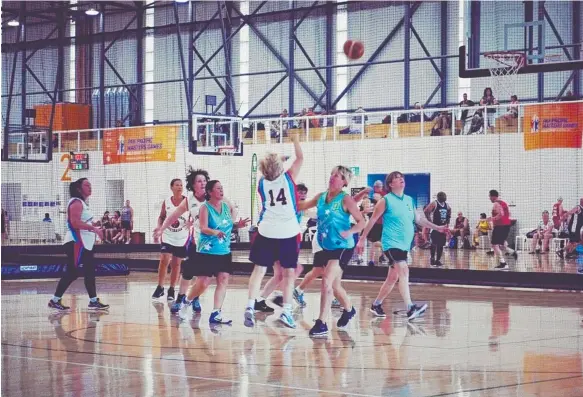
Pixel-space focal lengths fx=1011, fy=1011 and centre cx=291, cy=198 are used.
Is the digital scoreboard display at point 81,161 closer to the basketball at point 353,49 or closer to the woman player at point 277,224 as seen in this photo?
the basketball at point 353,49

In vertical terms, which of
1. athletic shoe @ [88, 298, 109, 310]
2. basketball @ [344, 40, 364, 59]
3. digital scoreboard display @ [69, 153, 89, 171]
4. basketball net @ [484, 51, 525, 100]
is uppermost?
basketball net @ [484, 51, 525, 100]

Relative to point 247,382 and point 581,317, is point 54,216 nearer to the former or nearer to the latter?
point 581,317

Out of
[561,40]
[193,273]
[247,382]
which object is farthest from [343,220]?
[561,40]

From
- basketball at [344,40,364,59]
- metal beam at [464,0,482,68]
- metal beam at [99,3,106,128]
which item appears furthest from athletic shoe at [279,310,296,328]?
metal beam at [99,3,106,128]

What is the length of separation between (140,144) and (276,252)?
22.6 meters

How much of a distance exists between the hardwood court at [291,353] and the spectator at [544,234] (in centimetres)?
1405

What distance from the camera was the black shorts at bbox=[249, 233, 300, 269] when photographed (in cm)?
1100

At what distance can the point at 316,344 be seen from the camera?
984 cm

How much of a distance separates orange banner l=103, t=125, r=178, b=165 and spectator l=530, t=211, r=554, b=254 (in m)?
11.2

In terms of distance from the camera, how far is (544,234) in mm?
28812

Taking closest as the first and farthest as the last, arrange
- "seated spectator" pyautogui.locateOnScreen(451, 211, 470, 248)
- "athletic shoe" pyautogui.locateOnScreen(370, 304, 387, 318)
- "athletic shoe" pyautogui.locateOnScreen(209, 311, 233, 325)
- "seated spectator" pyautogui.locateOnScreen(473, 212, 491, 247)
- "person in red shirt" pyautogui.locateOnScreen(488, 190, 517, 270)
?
1. "athletic shoe" pyautogui.locateOnScreen(209, 311, 233, 325)
2. "athletic shoe" pyautogui.locateOnScreen(370, 304, 387, 318)
3. "person in red shirt" pyautogui.locateOnScreen(488, 190, 517, 270)
4. "seated spectator" pyautogui.locateOnScreen(473, 212, 491, 247)
5. "seated spectator" pyautogui.locateOnScreen(451, 211, 470, 248)

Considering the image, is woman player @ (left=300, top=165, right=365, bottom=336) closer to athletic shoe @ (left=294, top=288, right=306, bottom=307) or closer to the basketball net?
athletic shoe @ (left=294, top=288, right=306, bottom=307)

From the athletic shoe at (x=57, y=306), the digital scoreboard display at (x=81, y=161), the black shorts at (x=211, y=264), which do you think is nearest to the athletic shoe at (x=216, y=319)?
the black shorts at (x=211, y=264)

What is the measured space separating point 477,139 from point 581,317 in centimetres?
1740
